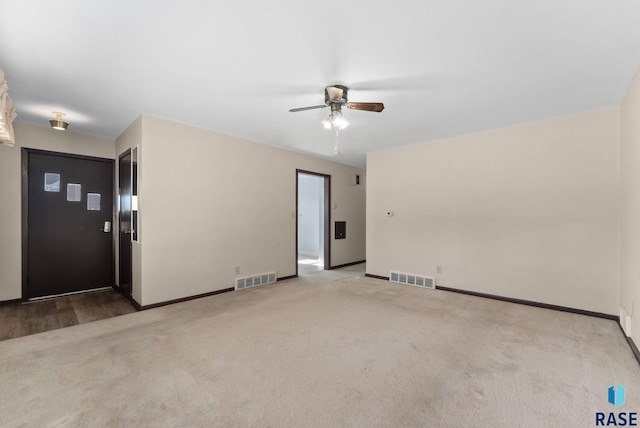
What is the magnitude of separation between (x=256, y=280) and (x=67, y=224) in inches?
114

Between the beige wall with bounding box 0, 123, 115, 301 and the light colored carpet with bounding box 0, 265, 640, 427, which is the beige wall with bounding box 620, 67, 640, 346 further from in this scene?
the beige wall with bounding box 0, 123, 115, 301

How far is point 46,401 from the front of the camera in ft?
6.06

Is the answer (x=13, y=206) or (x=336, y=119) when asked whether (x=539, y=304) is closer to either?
(x=336, y=119)

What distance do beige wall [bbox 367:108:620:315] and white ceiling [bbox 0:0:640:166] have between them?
0.49 meters

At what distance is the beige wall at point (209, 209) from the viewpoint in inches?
146

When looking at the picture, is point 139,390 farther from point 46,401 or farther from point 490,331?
point 490,331

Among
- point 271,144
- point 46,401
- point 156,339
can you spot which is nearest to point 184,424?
point 46,401

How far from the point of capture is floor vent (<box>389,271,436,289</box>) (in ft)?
15.7

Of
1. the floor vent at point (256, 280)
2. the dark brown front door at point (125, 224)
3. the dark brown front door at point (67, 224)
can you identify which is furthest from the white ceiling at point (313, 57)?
the floor vent at point (256, 280)

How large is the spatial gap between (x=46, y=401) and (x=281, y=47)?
2861mm

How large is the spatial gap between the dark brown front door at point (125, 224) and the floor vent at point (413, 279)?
13.7 ft

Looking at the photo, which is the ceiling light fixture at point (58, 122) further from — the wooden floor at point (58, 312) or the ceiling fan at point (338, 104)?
the ceiling fan at point (338, 104)

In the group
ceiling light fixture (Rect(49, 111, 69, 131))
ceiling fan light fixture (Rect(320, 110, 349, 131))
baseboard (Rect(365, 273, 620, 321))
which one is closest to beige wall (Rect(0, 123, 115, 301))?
ceiling light fixture (Rect(49, 111, 69, 131))

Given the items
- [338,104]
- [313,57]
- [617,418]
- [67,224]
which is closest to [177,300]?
[67,224]
